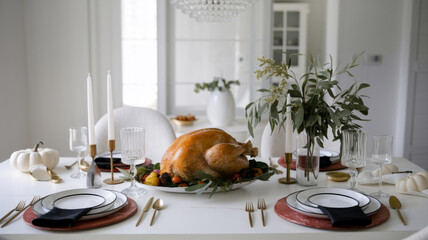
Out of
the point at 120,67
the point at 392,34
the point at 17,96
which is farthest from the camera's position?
the point at 392,34

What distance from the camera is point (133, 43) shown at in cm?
363

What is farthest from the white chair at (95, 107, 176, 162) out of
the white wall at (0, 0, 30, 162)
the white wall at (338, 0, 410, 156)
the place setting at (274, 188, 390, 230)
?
the white wall at (338, 0, 410, 156)

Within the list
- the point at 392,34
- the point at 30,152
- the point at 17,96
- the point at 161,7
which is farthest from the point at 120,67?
the point at 392,34

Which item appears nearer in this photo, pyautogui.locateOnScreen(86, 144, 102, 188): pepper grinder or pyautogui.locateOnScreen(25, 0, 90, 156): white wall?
pyautogui.locateOnScreen(86, 144, 102, 188): pepper grinder

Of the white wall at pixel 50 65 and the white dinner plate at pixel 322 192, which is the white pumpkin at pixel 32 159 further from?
the white wall at pixel 50 65

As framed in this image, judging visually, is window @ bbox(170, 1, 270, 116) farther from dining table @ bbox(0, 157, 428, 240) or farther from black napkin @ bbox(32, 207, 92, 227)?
black napkin @ bbox(32, 207, 92, 227)

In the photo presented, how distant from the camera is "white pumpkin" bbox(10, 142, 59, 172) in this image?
1.70 metres

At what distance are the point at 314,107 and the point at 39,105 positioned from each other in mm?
2558

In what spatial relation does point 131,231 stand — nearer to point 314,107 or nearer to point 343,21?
point 314,107

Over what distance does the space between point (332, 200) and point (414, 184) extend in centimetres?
34

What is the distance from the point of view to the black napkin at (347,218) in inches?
44.9

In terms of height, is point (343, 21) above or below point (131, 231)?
above

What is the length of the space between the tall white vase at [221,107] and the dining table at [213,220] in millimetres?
1617

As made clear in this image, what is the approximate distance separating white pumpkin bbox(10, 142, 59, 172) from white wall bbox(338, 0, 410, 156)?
9.43ft
